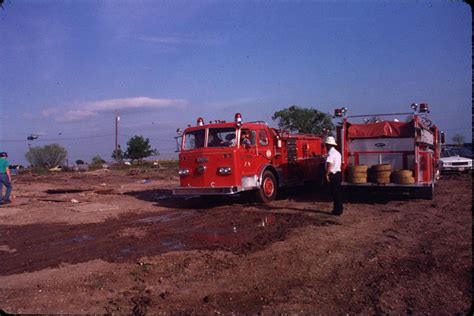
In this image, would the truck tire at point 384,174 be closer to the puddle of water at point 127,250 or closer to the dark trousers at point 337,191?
the dark trousers at point 337,191

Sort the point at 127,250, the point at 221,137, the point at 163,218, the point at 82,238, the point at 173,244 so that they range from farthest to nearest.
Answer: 1. the point at 221,137
2. the point at 163,218
3. the point at 82,238
4. the point at 173,244
5. the point at 127,250

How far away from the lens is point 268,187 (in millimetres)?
12891

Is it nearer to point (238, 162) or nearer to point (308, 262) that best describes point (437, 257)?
point (308, 262)

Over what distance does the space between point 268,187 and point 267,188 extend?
7 cm

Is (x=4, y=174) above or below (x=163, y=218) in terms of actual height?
above

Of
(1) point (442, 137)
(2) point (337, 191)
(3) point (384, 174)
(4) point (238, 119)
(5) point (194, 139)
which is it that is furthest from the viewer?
(1) point (442, 137)

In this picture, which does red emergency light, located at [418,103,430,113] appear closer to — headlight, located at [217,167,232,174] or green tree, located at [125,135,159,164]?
headlight, located at [217,167,232,174]

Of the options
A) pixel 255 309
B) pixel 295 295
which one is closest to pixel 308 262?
pixel 295 295

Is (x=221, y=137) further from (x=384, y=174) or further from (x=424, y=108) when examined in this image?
(x=424, y=108)

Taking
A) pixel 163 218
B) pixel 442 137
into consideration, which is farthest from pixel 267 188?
pixel 442 137

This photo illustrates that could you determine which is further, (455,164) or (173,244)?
(455,164)

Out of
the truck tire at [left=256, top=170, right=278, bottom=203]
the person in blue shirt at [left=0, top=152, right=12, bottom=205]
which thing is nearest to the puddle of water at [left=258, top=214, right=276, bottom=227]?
the truck tire at [left=256, top=170, right=278, bottom=203]

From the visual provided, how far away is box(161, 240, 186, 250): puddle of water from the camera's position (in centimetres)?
762

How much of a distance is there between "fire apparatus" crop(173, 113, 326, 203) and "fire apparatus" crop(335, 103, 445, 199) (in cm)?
224
